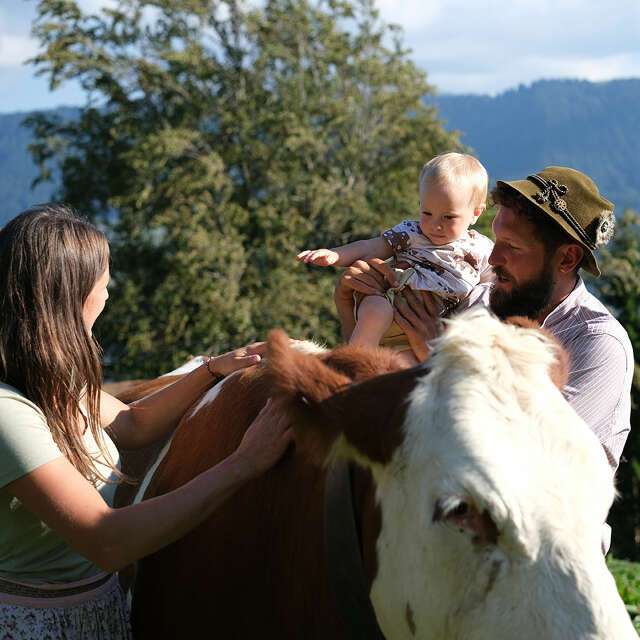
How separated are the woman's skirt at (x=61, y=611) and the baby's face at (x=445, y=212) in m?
1.83

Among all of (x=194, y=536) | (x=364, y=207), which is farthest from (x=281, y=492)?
(x=364, y=207)

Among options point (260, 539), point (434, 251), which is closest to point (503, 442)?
point (260, 539)

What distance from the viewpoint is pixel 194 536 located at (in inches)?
92.3

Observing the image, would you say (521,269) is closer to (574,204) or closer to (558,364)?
(574,204)

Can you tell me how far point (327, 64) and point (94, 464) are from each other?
28216 mm

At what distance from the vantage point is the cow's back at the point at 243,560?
1.96 m

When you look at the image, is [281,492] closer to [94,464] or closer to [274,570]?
[274,570]

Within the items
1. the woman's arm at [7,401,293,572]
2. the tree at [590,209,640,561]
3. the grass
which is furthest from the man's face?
the tree at [590,209,640,561]

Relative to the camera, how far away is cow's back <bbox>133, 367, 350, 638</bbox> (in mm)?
1958

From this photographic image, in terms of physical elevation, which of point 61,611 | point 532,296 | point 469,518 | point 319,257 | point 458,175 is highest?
point 458,175

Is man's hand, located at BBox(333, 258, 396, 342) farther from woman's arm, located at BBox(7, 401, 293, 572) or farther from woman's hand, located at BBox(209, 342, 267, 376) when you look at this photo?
woman's arm, located at BBox(7, 401, 293, 572)

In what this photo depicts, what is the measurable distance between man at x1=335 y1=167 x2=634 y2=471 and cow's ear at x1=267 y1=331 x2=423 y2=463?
84 centimetres

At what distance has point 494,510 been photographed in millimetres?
1433

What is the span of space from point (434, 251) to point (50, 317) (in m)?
1.60
